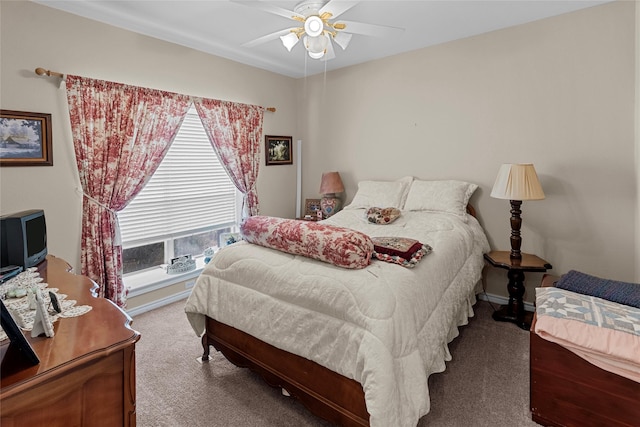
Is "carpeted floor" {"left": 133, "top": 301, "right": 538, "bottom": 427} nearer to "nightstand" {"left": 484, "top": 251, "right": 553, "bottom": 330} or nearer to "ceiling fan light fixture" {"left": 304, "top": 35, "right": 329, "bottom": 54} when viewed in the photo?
"nightstand" {"left": 484, "top": 251, "right": 553, "bottom": 330}

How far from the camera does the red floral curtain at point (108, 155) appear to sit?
9.00ft

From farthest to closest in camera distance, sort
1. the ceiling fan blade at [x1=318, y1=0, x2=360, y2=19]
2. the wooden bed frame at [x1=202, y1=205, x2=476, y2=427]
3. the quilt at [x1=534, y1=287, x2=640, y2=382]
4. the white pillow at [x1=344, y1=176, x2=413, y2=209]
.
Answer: the white pillow at [x1=344, y1=176, x2=413, y2=209], the ceiling fan blade at [x1=318, y1=0, x2=360, y2=19], the wooden bed frame at [x1=202, y1=205, x2=476, y2=427], the quilt at [x1=534, y1=287, x2=640, y2=382]

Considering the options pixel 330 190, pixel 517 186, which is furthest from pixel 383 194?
pixel 517 186

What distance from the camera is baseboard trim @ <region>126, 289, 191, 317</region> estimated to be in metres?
3.19

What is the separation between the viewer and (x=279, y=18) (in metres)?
2.97

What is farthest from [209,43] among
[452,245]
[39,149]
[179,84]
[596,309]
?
[596,309]

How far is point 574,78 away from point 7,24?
452 cm

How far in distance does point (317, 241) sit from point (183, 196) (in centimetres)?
237

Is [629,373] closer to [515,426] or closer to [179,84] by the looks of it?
[515,426]

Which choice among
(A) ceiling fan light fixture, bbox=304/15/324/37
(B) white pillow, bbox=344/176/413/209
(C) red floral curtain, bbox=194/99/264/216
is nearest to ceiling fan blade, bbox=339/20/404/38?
(A) ceiling fan light fixture, bbox=304/15/324/37

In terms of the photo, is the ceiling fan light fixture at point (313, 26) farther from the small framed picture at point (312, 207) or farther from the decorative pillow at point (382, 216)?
the small framed picture at point (312, 207)

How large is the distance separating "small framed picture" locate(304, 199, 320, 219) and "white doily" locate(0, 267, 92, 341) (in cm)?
315

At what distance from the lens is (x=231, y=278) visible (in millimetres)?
2129

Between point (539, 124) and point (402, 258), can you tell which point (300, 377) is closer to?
point (402, 258)
